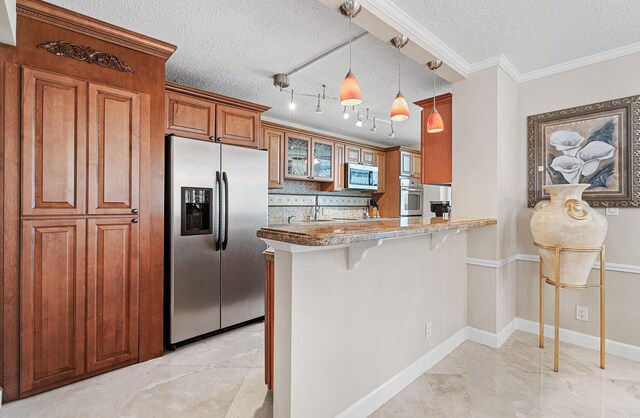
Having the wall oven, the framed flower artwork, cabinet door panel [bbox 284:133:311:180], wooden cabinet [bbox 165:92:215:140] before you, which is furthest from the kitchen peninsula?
the wall oven

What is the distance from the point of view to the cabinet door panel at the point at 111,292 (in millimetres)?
2139

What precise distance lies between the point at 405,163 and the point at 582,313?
3.49m

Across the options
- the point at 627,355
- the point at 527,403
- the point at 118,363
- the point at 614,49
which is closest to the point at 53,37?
the point at 118,363

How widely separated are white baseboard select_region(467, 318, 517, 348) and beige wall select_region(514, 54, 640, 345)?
0.35 meters

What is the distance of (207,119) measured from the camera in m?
2.89

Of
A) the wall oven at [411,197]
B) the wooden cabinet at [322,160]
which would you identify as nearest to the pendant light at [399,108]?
the wooden cabinet at [322,160]

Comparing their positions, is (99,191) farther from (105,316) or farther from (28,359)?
(28,359)

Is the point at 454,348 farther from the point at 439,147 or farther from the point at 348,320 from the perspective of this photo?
the point at 439,147

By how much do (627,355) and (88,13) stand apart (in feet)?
15.2

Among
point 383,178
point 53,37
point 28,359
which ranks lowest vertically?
point 28,359

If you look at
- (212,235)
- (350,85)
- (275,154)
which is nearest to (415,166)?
(275,154)

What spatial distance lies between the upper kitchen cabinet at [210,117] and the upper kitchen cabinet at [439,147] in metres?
1.76

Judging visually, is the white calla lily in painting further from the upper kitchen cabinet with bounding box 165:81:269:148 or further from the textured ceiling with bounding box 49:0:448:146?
the upper kitchen cabinet with bounding box 165:81:269:148

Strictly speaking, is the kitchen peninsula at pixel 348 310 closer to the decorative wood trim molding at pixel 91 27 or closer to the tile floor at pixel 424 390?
the tile floor at pixel 424 390
